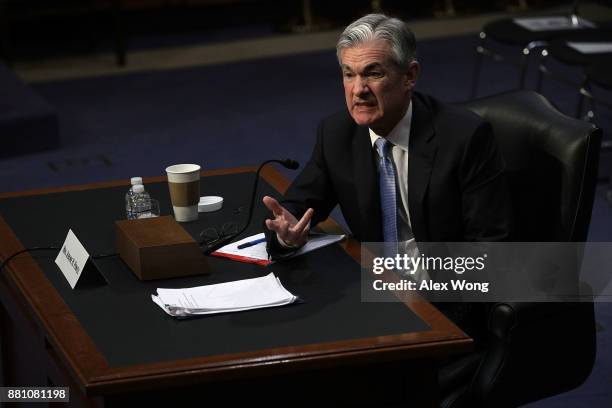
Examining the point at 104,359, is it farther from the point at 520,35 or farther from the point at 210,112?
the point at 210,112

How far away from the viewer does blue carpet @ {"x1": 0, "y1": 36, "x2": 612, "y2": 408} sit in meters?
5.71

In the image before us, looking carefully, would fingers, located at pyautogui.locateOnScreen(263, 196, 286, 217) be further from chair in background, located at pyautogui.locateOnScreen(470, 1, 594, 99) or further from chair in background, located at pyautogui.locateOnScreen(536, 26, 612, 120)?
chair in background, located at pyautogui.locateOnScreen(470, 1, 594, 99)

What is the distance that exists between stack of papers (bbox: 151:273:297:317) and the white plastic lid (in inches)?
20.4

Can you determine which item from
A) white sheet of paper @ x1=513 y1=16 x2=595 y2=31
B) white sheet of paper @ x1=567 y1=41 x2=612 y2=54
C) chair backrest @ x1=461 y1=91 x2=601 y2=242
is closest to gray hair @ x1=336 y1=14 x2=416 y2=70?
chair backrest @ x1=461 y1=91 x2=601 y2=242

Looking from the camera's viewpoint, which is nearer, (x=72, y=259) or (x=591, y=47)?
(x=72, y=259)

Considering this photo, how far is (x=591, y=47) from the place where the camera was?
5656mm

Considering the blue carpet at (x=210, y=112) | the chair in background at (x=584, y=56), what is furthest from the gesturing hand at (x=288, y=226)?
the chair in background at (x=584, y=56)

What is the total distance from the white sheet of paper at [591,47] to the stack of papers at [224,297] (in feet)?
11.6

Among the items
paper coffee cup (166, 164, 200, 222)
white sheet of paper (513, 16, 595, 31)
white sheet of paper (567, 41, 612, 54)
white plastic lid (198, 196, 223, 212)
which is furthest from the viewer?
white sheet of paper (513, 16, 595, 31)

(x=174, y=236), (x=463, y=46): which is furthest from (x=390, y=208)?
(x=463, y=46)

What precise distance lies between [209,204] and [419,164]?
591mm

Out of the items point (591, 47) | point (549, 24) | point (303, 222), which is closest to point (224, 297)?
point (303, 222)

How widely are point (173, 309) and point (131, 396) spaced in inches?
10.1

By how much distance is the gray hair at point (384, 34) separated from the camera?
257cm
